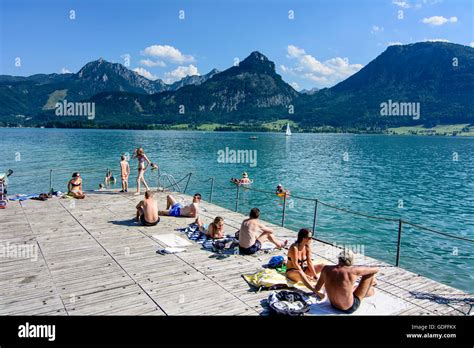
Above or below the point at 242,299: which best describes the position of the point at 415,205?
below

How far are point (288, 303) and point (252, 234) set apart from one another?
3.69 metres

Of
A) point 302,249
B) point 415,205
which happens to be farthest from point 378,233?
point 302,249

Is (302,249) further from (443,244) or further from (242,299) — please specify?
(443,244)

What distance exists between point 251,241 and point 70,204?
10.8 m

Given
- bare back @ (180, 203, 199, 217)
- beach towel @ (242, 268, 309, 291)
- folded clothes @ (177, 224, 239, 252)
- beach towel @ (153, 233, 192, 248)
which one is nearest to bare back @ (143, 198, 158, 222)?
beach towel @ (153, 233, 192, 248)

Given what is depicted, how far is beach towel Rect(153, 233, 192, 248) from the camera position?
1206 centimetres

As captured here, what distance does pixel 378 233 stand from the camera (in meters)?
23.3

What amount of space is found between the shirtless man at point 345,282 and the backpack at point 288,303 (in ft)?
1.93

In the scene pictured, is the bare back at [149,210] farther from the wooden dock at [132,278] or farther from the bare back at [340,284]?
the bare back at [340,284]

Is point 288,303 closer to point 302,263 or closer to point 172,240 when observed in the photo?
point 302,263

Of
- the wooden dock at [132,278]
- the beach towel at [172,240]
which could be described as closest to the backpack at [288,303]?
the wooden dock at [132,278]

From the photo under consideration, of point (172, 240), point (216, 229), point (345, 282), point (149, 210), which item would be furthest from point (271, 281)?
point (149, 210)

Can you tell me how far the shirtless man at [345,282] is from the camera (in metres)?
7.31

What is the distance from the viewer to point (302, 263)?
9.45 metres
